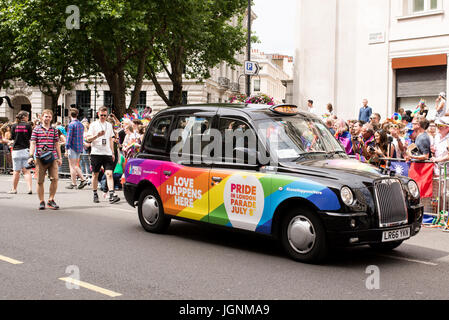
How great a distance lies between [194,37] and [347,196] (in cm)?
2270

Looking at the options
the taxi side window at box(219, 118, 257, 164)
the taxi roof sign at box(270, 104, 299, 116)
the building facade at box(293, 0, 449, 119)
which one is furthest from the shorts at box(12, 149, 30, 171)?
the building facade at box(293, 0, 449, 119)

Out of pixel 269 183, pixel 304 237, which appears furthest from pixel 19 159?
pixel 304 237

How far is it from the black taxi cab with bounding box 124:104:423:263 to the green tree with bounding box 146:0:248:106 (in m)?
18.3

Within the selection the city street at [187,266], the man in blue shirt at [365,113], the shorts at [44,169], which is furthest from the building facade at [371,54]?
the shorts at [44,169]

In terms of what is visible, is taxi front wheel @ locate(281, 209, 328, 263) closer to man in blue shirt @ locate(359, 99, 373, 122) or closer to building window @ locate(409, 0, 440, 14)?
man in blue shirt @ locate(359, 99, 373, 122)

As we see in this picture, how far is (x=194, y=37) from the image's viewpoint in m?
27.9

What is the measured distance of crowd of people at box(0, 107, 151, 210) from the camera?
36.2 ft

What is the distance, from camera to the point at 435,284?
5.93m

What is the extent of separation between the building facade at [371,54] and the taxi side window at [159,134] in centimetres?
1318

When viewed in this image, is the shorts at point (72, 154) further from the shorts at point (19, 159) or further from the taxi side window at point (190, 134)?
the taxi side window at point (190, 134)

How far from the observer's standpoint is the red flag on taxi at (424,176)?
988 cm

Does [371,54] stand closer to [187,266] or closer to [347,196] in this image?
[347,196]
